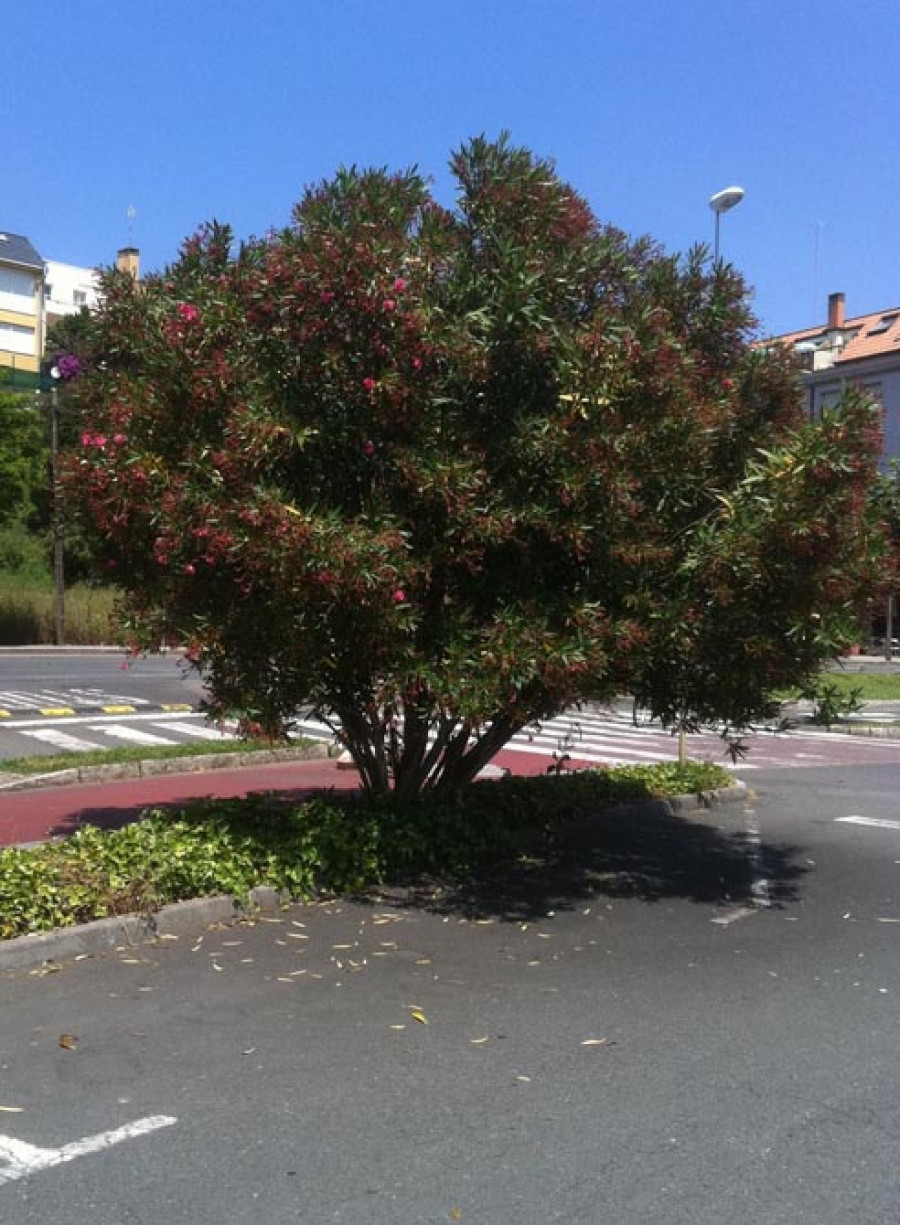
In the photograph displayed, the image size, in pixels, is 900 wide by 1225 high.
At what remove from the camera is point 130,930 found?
258 inches

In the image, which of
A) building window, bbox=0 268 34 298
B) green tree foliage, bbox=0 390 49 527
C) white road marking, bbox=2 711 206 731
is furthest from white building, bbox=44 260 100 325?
white road marking, bbox=2 711 206 731

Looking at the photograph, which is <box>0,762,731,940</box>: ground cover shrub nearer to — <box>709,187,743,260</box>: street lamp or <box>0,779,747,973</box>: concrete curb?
<box>0,779,747,973</box>: concrete curb

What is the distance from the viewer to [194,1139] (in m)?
4.15

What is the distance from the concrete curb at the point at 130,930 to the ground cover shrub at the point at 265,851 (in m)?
0.08

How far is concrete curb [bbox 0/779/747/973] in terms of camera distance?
6.11m

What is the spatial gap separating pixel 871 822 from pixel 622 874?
12.9 ft

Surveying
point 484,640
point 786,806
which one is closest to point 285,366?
point 484,640

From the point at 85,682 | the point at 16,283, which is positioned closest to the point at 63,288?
the point at 16,283

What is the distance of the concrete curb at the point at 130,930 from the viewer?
20.0ft

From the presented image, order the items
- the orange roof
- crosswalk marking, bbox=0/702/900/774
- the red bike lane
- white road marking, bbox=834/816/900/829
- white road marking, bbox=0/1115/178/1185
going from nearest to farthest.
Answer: white road marking, bbox=0/1115/178/1185 < the red bike lane < white road marking, bbox=834/816/900/829 < crosswalk marking, bbox=0/702/900/774 < the orange roof

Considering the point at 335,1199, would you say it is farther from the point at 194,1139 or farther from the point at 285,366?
the point at 285,366

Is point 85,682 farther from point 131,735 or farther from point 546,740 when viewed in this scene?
point 546,740

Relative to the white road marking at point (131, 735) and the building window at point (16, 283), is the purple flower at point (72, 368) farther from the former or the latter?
the building window at point (16, 283)

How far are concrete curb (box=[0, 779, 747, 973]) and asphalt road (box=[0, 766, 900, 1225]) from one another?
14 centimetres
